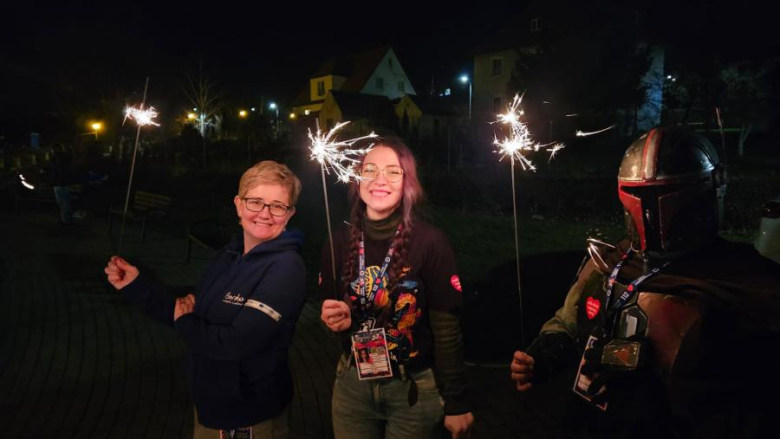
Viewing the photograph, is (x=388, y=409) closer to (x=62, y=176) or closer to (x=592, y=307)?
(x=592, y=307)

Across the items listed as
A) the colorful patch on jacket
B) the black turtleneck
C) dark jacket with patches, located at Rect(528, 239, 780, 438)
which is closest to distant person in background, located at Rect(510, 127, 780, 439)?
dark jacket with patches, located at Rect(528, 239, 780, 438)

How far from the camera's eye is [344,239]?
2.77 meters

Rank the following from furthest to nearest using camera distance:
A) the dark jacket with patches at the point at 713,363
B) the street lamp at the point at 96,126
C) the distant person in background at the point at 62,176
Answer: the street lamp at the point at 96,126
the distant person in background at the point at 62,176
the dark jacket with patches at the point at 713,363

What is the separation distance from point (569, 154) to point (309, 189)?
11.7m

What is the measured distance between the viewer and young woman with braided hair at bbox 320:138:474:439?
2.44m

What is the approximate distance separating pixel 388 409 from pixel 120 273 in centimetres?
155

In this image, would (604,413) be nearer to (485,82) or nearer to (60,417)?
(60,417)

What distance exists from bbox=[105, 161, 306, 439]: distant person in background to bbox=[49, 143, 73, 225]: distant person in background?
44.3ft

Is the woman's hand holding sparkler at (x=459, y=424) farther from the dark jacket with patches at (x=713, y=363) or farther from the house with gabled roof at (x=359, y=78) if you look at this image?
the house with gabled roof at (x=359, y=78)

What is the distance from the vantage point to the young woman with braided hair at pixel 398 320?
8.00 feet

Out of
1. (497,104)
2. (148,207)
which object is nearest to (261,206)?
(148,207)

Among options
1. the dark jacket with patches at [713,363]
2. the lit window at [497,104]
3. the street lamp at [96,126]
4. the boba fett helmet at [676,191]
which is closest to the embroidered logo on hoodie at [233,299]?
the dark jacket with patches at [713,363]

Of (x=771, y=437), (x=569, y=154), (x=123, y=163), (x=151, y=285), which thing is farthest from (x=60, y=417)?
(x=123, y=163)

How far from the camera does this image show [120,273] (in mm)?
2461
